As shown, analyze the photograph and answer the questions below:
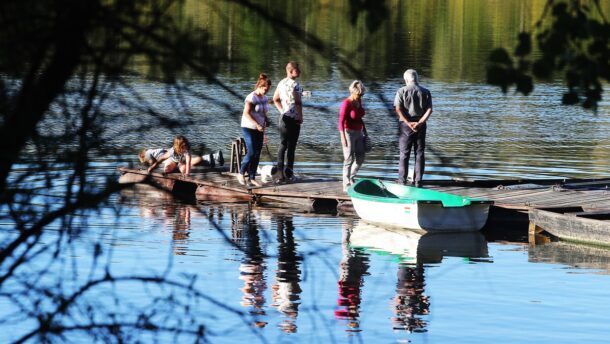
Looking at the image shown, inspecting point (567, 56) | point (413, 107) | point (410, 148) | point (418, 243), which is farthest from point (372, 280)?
point (567, 56)

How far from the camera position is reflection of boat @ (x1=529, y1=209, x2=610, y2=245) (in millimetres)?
15070

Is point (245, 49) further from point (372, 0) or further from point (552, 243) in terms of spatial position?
point (552, 243)

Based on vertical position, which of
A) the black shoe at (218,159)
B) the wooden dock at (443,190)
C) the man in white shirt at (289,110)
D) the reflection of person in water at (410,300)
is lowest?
the reflection of person in water at (410,300)

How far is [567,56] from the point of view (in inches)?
165

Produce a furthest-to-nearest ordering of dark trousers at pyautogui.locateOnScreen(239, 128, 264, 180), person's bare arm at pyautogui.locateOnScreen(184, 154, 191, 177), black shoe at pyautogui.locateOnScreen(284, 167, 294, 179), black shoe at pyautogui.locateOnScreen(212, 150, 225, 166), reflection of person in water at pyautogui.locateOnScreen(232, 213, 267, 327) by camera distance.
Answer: black shoe at pyautogui.locateOnScreen(212, 150, 225, 166) → person's bare arm at pyautogui.locateOnScreen(184, 154, 191, 177) → black shoe at pyautogui.locateOnScreen(284, 167, 294, 179) → dark trousers at pyautogui.locateOnScreen(239, 128, 264, 180) → reflection of person in water at pyautogui.locateOnScreen(232, 213, 267, 327)

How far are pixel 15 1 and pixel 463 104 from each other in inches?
1185

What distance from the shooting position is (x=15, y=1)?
13.5 feet

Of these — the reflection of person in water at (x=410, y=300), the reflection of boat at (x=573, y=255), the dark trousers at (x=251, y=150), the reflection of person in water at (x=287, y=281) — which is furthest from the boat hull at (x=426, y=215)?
the dark trousers at (x=251, y=150)

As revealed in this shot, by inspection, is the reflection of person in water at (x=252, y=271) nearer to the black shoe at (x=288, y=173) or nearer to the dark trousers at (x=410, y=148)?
the black shoe at (x=288, y=173)

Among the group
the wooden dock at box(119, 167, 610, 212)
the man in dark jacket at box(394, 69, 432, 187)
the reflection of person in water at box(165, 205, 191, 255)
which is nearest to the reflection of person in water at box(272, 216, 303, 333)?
the reflection of person in water at box(165, 205, 191, 255)

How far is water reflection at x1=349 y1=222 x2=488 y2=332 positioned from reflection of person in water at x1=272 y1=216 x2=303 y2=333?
938 millimetres

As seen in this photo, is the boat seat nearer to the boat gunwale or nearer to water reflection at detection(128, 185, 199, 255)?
the boat gunwale

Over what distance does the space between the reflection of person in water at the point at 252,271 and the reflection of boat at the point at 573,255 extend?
328 cm

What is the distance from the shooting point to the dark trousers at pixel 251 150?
1708 centimetres
